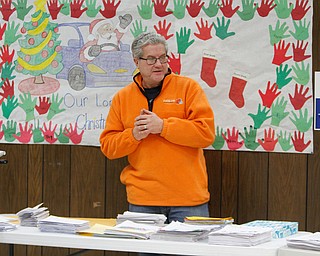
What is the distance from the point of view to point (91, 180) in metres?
4.98

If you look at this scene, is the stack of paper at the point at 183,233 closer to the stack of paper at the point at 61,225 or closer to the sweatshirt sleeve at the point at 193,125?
the stack of paper at the point at 61,225

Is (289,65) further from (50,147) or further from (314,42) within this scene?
(50,147)

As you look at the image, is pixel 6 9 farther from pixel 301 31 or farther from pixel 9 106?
pixel 301 31

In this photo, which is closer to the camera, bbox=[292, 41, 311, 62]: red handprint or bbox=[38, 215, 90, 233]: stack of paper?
bbox=[38, 215, 90, 233]: stack of paper

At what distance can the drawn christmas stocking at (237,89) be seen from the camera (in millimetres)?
4641

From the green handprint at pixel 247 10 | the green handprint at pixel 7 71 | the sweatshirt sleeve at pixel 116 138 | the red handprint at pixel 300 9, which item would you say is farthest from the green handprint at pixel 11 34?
the red handprint at pixel 300 9

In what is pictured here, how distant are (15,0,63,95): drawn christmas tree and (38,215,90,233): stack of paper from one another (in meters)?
1.59

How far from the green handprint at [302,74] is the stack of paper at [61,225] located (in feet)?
5.50

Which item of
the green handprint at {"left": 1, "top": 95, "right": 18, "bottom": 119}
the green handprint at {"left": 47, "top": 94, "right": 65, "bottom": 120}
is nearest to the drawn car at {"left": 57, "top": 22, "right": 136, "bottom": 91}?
the green handprint at {"left": 47, "top": 94, "right": 65, "bottom": 120}

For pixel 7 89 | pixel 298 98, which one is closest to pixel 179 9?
pixel 298 98

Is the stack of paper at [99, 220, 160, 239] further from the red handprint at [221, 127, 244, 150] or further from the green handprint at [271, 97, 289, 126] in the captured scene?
the green handprint at [271, 97, 289, 126]

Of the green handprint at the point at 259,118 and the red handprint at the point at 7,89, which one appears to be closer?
the green handprint at the point at 259,118

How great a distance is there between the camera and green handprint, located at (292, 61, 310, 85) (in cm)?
454

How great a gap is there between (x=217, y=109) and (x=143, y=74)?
0.63 meters
